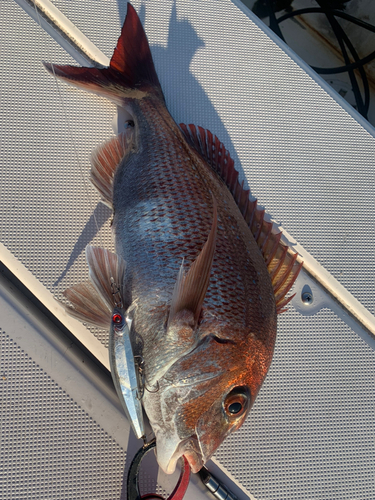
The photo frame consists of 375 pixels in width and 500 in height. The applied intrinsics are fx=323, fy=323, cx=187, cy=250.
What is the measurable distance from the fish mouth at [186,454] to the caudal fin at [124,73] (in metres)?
1.21

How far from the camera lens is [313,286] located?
1.40m

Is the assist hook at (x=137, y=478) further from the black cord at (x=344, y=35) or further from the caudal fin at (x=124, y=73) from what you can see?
the black cord at (x=344, y=35)

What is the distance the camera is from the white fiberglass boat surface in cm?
110

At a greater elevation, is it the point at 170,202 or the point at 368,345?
the point at 170,202

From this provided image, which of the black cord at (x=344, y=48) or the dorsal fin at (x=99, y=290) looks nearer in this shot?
the dorsal fin at (x=99, y=290)

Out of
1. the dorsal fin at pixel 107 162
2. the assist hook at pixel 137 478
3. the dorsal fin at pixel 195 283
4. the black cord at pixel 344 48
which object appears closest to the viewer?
the dorsal fin at pixel 195 283

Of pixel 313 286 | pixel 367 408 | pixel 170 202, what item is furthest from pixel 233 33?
pixel 367 408

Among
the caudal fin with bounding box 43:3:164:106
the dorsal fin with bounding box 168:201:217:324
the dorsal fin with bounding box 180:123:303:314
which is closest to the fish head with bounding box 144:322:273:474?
the dorsal fin with bounding box 168:201:217:324

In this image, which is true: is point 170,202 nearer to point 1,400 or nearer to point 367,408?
point 1,400

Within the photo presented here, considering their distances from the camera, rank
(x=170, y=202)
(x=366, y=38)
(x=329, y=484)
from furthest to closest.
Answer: (x=366, y=38)
(x=329, y=484)
(x=170, y=202)

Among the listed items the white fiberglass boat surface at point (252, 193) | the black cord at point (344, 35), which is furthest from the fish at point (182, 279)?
the black cord at point (344, 35)

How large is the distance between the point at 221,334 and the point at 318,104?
50.7 inches

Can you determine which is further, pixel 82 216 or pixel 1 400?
pixel 82 216

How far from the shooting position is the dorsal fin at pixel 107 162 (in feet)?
3.97
